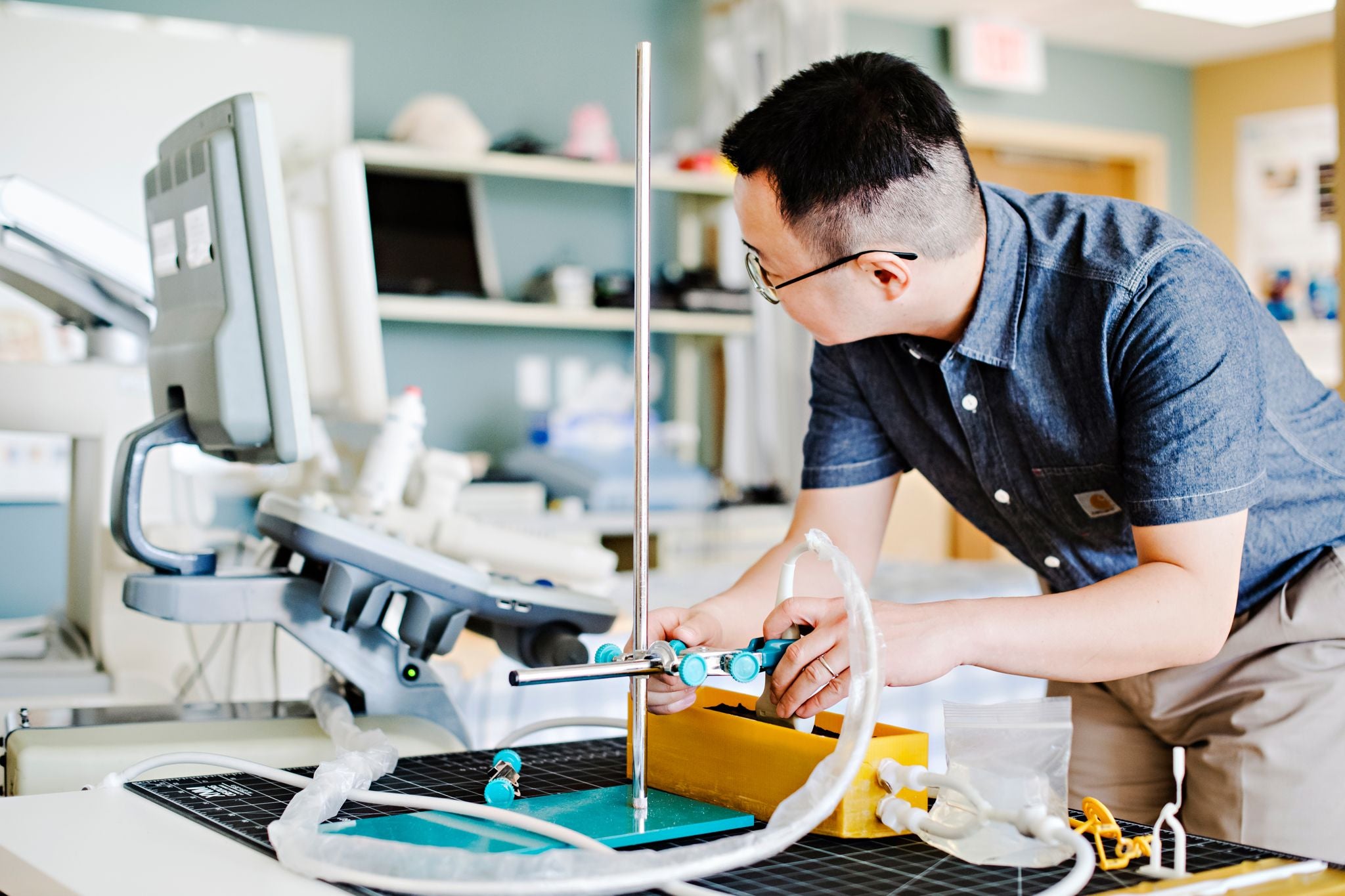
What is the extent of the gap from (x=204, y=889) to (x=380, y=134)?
10.7ft

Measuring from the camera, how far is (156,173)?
50.0 inches

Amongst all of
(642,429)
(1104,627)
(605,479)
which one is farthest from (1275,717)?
(605,479)

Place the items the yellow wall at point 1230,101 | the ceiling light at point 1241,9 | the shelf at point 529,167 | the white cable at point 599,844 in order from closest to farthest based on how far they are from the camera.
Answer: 1. the white cable at point 599,844
2. the shelf at point 529,167
3. the ceiling light at point 1241,9
4. the yellow wall at point 1230,101

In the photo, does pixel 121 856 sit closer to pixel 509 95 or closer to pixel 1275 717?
pixel 1275 717

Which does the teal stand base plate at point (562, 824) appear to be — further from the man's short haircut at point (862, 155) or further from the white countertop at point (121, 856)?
the man's short haircut at point (862, 155)

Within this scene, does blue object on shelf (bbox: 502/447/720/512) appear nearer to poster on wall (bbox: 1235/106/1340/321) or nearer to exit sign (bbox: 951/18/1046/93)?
exit sign (bbox: 951/18/1046/93)

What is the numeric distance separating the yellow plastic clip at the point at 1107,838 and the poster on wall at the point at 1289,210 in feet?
15.4

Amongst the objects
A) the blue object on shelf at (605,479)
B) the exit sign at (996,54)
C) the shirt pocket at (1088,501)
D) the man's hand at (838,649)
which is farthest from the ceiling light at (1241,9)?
the man's hand at (838,649)

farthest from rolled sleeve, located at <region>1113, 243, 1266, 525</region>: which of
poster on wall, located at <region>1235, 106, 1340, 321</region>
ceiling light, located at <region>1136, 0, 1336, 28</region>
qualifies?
poster on wall, located at <region>1235, 106, 1340, 321</region>

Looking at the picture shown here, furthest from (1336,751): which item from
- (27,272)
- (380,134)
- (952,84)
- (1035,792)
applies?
(952,84)

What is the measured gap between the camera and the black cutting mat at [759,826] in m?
0.76

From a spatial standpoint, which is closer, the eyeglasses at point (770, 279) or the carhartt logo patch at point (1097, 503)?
the eyeglasses at point (770, 279)

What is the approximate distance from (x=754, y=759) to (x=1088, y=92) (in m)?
4.68

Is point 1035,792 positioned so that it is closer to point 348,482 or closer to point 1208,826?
point 1208,826
